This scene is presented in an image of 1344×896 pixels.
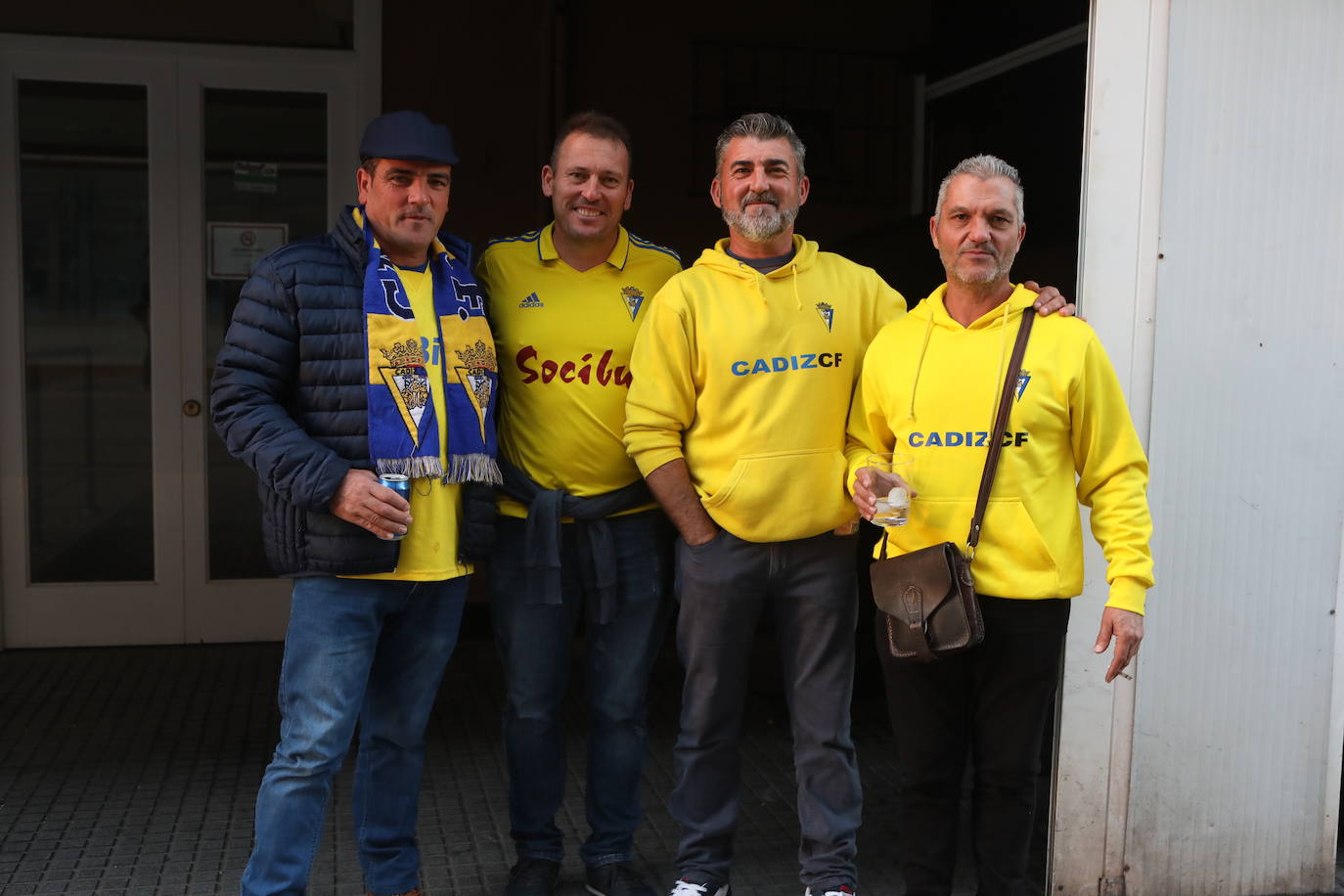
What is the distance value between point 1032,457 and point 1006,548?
0.65ft

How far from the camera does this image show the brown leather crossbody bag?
254cm

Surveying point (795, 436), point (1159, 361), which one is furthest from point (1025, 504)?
point (1159, 361)

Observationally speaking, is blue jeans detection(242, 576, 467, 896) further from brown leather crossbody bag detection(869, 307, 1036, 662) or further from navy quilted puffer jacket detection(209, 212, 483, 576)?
brown leather crossbody bag detection(869, 307, 1036, 662)

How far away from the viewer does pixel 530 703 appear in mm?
3111

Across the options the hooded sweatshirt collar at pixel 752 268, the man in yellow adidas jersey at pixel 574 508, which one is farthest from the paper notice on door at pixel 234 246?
the hooded sweatshirt collar at pixel 752 268

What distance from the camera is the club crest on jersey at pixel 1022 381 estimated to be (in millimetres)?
2576

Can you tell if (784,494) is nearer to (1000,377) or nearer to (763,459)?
(763,459)

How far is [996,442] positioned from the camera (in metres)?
2.56

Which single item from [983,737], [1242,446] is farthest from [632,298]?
[1242,446]

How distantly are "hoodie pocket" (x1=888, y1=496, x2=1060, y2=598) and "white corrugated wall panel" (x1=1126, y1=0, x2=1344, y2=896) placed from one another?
720 millimetres

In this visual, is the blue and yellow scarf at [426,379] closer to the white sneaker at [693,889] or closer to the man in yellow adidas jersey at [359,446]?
the man in yellow adidas jersey at [359,446]

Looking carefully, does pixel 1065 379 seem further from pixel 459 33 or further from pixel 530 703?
pixel 459 33

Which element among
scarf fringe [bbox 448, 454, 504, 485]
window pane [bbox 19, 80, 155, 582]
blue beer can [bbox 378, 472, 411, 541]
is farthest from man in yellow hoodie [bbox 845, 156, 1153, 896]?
window pane [bbox 19, 80, 155, 582]

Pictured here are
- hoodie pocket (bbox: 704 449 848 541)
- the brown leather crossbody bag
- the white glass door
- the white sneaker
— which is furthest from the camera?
the white glass door
